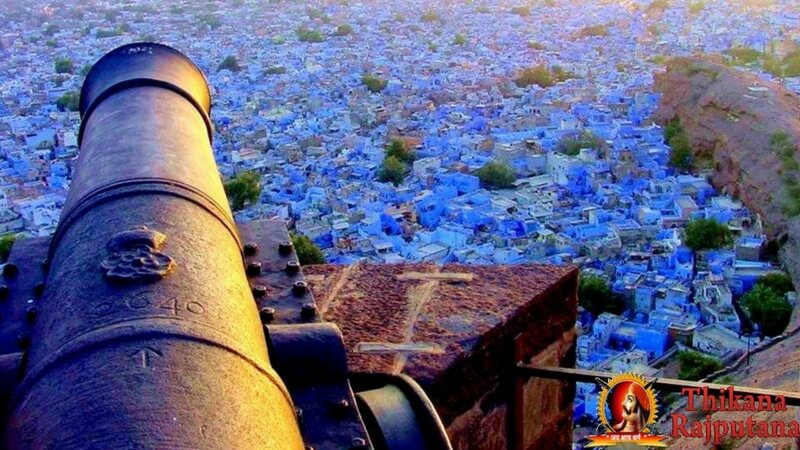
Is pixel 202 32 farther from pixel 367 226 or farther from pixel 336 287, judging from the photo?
pixel 336 287

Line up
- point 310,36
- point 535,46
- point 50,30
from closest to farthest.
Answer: point 535,46
point 310,36
point 50,30

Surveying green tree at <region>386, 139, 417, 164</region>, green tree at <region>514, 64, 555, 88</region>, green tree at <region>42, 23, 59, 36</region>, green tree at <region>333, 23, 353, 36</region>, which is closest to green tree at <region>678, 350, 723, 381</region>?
green tree at <region>386, 139, 417, 164</region>

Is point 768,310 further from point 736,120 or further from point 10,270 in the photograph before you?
point 10,270

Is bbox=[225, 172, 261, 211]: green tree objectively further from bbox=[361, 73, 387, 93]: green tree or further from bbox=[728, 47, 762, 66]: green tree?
bbox=[728, 47, 762, 66]: green tree

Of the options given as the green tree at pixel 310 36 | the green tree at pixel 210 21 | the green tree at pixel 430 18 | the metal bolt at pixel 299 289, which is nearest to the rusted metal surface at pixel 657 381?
the metal bolt at pixel 299 289

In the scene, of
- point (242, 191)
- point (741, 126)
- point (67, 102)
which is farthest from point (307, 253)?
point (67, 102)
